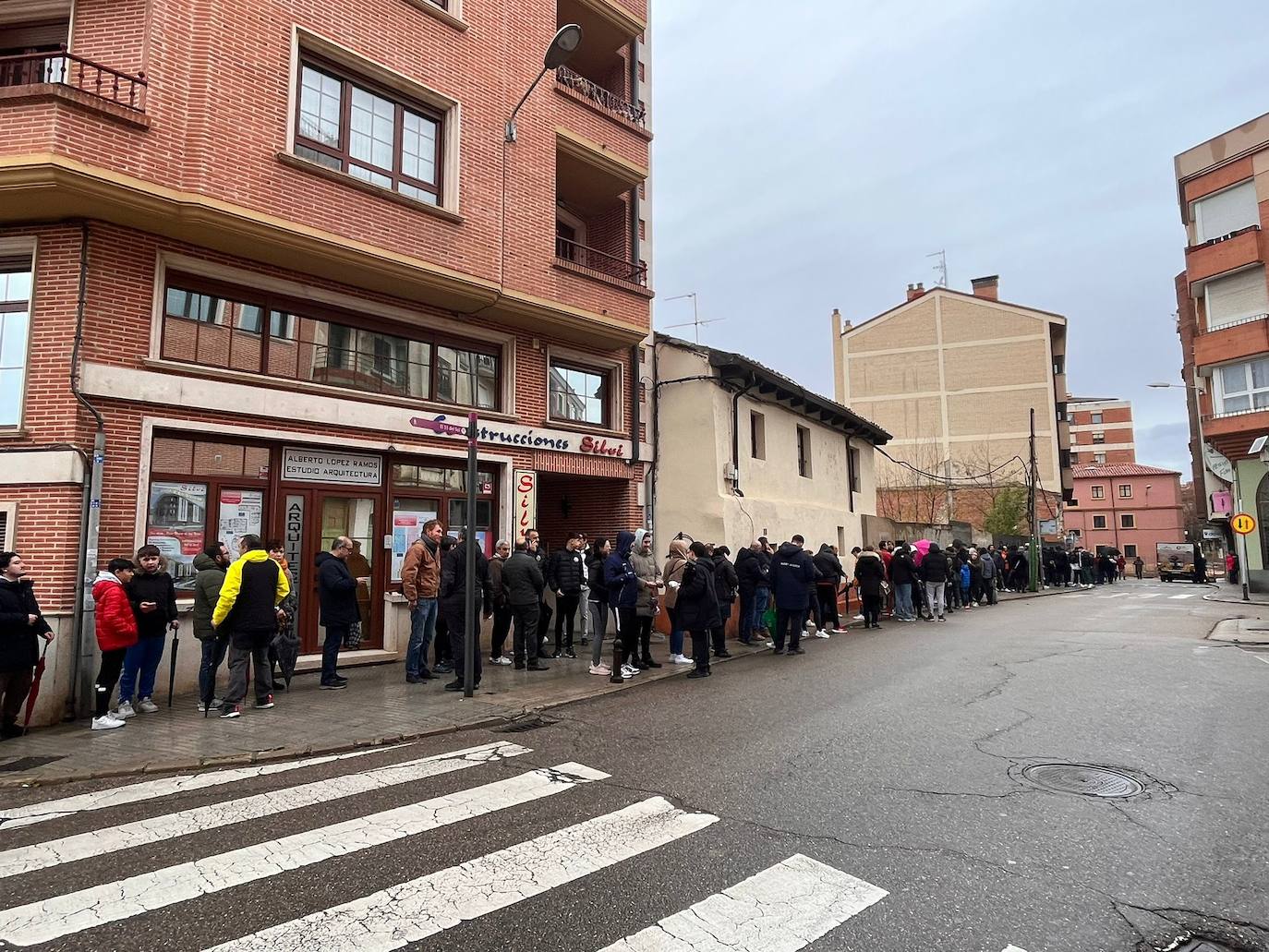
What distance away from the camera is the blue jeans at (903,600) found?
17.2 metres

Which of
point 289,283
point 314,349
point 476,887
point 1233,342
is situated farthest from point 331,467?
point 1233,342

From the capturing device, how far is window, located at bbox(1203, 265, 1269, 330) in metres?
23.8

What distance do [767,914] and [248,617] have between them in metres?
6.28

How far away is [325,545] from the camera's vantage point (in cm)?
1048

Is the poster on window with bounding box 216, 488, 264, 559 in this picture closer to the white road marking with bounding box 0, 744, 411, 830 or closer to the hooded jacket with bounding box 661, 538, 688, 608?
the white road marking with bounding box 0, 744, 411, 830

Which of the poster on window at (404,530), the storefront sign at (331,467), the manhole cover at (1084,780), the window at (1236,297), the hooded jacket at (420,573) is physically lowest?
the manhole cover at (1084,780)

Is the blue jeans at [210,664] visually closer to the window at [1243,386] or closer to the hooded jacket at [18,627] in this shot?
the hooded jacket at [18,627]

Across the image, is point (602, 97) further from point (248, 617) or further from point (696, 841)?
point (696, 841)

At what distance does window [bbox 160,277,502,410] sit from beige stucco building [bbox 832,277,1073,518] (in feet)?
124

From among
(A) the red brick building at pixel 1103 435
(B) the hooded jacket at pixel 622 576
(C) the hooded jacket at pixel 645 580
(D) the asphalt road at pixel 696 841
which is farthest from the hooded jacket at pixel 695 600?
(A) the red brick building at pixel 1103 435

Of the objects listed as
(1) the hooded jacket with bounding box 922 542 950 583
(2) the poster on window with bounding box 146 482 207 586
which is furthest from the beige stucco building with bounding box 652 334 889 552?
(2) the poster on window with bounding box 146 482 207 586

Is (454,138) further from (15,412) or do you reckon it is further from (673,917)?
(673,917)

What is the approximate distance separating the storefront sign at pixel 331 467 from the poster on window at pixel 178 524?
3.73 feet

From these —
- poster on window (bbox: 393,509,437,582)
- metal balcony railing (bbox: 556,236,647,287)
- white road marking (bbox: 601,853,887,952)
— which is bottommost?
white road marking (bbox: 601,853,887,952)
